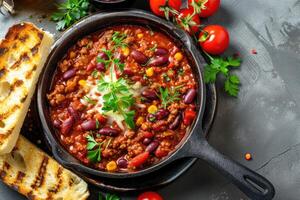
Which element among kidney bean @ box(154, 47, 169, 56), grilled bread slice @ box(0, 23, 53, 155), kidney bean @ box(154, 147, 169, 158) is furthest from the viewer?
kidney bean @ box(154, 47, 169, 56)

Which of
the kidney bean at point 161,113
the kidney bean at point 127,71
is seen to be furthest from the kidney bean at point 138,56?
the kidney bean at point 161,113

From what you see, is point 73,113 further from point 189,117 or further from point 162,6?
point 162,6

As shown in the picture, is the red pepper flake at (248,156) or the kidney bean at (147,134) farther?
the red pepper flake at (248,156)

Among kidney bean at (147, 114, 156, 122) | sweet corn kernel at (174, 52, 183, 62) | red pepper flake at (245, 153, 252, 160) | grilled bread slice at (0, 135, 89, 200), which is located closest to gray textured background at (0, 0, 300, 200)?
red pepper flake at (245, 153, 252, 160)

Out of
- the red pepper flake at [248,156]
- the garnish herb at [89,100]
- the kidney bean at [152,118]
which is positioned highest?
the garnish herb at [89,100]

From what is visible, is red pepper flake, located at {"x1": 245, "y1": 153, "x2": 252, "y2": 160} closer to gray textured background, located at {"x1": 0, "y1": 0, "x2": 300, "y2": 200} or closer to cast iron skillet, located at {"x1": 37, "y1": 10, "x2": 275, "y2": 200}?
gray textured background, located at {"x1": 0, "y1": 0, "x2": 300, "y2": 200}

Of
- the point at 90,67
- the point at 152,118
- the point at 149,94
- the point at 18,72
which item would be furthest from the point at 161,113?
the point at 18,72

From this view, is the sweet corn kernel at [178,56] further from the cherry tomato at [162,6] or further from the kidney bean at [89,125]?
the kidney bean at [89,125]
